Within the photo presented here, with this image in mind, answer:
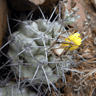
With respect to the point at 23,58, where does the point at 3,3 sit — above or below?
above

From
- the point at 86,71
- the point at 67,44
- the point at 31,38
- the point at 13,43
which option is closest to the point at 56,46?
the point at 67,44

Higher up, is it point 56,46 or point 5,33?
point 5,33

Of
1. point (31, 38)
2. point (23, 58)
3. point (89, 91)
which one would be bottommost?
point (89, 91)

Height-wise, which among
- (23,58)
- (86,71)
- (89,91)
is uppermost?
(23,58)

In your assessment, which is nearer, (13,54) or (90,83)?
(13,54)

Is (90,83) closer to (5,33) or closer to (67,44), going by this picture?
(67,44)

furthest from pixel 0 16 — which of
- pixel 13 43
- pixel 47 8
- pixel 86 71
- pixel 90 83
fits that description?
pixel 90 83

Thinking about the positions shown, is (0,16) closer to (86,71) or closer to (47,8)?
(47,8)

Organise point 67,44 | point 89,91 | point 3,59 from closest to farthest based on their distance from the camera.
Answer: point 67,44, point 3,59, point 89,91

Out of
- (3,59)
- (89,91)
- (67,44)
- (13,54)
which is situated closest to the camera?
(67,44)

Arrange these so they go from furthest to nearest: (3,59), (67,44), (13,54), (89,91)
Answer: (89,91) → (3,59) → (13,54) → (67,44)
